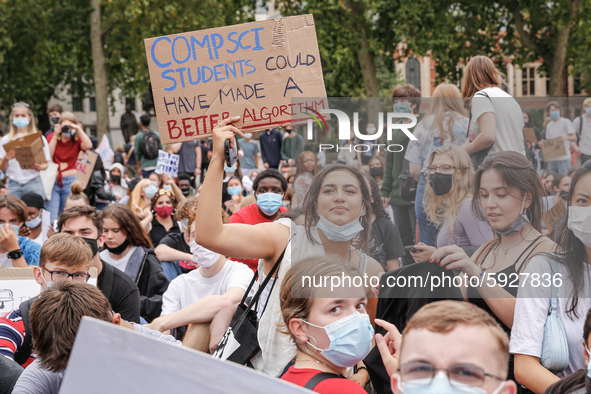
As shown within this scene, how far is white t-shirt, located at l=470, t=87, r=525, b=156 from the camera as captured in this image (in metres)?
3.20

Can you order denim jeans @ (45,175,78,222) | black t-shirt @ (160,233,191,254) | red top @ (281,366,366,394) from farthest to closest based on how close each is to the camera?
denim jeans @ (45,175,78,222), black t-shirt @ (160,233,191,254), red top @ (281,366,366,394)

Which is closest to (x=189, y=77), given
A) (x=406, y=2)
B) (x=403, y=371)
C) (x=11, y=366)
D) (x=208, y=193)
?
(x=208, y=193)

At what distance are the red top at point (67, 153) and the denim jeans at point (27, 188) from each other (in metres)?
0.48

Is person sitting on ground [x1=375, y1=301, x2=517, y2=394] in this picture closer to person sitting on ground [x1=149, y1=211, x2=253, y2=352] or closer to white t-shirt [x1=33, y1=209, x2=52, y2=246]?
person sitting on ground [x1=149, y1=211, x2=253, y2=352]

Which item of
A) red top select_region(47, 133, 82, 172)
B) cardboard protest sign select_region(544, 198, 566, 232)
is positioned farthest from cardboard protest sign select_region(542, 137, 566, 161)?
red top select_region(47, 133, 82, 172)

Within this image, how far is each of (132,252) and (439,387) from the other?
4.00m

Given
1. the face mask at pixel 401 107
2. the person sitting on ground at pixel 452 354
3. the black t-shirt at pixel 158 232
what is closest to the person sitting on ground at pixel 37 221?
the black t-shirt at pixel 158 232

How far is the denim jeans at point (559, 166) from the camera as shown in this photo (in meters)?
3.17

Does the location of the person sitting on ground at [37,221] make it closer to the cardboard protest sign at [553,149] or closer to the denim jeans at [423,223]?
the denim jeans at [423,223]

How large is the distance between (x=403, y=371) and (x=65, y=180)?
7904 millimetres

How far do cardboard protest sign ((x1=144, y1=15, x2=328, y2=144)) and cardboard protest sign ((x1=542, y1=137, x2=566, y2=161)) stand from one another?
1.07 meters

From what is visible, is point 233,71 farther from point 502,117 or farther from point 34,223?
point 34,223

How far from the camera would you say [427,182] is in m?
2.98

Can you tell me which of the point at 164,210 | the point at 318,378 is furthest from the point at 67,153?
the point at 318,378
